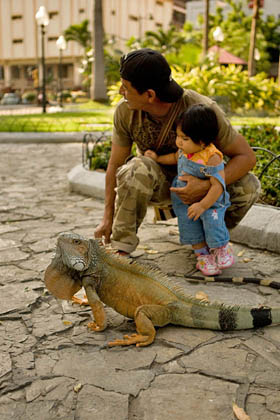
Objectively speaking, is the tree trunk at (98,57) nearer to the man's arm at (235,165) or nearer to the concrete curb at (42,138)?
the concrete curb at (42,138)

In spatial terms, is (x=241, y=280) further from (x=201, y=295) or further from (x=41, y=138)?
(x=41, y=138)

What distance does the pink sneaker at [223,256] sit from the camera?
3840 mm

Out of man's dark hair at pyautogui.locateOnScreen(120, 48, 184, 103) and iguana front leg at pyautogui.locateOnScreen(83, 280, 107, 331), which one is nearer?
iguana front leg at pyautogui.locateOnScreen(83, 280, 107, 331)

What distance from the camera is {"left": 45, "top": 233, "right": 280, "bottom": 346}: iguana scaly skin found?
285 cm

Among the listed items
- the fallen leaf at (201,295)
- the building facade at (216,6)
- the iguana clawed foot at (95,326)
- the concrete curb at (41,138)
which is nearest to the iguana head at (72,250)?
the iguana clawed foot at (95,326)

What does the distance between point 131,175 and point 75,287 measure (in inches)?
44.2

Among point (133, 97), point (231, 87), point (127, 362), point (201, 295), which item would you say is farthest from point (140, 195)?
point (231, 87)

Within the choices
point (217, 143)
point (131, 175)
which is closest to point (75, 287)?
point (131, 175)

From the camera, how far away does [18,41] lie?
4872 cm

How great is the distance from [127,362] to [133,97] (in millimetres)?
1885

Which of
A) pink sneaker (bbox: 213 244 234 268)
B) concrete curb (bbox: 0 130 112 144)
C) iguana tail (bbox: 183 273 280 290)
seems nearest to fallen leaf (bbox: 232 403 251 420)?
iguana tail (bbox: 183 273 280 290)

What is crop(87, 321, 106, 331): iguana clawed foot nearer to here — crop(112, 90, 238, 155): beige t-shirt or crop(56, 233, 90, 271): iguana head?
crop(56, 233, 90, 271): iguana head

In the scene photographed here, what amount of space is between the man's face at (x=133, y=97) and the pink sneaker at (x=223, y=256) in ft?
4.07

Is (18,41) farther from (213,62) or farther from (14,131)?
(14,131)
